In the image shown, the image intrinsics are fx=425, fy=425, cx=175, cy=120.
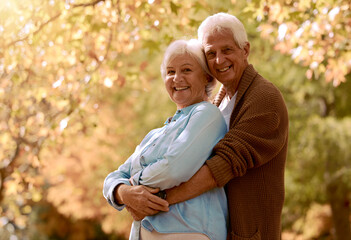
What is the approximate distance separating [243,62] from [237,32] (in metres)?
0.19

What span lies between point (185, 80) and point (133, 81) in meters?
2.95

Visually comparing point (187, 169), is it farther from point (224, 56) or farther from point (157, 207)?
point (224, 56)

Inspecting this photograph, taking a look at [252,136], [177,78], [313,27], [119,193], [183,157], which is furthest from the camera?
[313,27]

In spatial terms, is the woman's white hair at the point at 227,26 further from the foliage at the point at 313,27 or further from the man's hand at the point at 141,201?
the foliage at the point at 313,27

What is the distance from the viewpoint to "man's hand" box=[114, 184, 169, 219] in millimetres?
2211

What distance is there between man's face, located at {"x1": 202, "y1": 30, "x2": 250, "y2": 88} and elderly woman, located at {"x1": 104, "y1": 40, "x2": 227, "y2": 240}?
8 centimetres

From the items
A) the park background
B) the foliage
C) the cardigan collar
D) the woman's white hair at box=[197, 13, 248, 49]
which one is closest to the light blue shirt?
the cardigan collar

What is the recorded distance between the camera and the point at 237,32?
8.57 ft

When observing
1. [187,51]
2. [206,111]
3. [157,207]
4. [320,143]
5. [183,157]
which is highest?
[187,51]

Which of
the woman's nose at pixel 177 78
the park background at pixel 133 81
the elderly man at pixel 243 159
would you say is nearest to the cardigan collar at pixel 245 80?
the elderly man at pixel 243 159

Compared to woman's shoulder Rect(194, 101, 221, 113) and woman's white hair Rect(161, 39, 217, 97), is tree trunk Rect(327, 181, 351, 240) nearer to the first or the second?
woman's white hair Rect(161, 39, 217, 97)

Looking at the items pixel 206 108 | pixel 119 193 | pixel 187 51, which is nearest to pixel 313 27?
pixel 187 51

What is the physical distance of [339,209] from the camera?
8758 mm

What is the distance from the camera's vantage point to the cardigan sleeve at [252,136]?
2.19 meters
